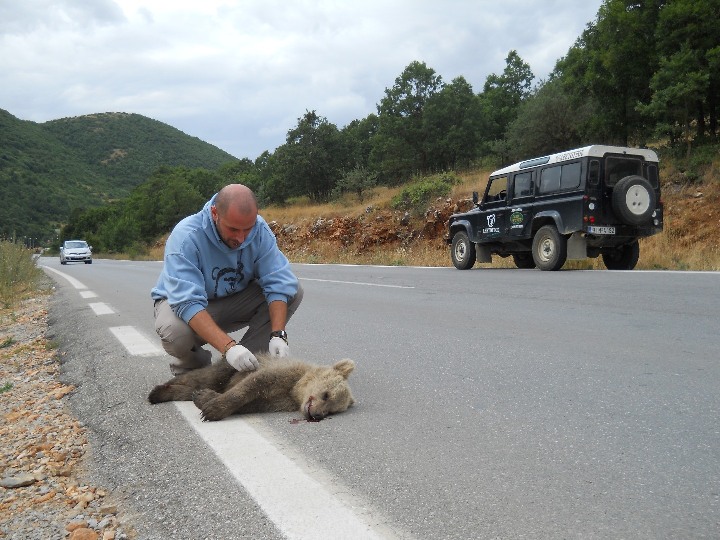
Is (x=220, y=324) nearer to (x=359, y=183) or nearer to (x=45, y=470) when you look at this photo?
(x=45, y=470)

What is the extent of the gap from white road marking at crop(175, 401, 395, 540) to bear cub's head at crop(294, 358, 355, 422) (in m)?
0.37

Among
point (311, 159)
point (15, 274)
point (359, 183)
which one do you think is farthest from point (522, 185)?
point (311, 159)

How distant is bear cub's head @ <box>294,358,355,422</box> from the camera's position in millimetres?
3756

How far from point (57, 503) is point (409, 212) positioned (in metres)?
30.5

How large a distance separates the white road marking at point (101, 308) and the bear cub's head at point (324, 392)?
7356 mm

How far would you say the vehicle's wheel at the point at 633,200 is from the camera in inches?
509

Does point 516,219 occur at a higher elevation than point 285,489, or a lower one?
higher

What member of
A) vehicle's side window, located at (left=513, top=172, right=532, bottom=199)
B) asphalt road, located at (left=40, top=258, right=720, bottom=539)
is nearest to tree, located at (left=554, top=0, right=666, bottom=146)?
vehicle's side window, located at (left=513, top=172, right=532, bottom=199)

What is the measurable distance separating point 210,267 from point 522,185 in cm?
1199

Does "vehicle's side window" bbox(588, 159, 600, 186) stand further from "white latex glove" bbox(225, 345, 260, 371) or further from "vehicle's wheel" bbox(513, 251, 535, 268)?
"white latex glove" bbox(225, 345, 260, 371)

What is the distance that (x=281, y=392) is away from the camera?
3.96m

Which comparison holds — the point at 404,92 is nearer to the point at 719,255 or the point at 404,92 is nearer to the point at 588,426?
the point at 719,255

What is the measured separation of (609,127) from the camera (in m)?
28.4

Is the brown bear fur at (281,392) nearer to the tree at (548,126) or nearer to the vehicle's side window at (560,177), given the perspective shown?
the vehicle's side window at (560,177)
